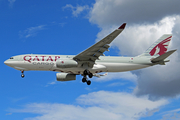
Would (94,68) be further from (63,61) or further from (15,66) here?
(15,66)

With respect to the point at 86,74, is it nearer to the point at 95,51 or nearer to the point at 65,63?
the point at 65,63

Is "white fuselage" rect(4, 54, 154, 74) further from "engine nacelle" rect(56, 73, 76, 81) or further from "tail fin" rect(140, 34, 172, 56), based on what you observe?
"engine nacelle" rect(56, 73, 76, 81)

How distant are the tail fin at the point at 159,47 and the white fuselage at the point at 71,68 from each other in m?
1.99

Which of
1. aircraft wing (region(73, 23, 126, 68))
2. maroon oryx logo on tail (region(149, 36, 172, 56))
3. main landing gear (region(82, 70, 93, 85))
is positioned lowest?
main landing gear (region(82, 70, 93, 85))

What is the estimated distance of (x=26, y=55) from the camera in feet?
124

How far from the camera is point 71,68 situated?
3678 cm

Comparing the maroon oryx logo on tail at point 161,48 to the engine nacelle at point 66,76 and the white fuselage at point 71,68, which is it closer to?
the white fuselage at point 71,68

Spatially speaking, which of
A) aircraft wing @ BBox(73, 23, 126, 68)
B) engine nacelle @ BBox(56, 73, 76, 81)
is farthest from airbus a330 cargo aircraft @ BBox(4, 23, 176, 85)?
engine nacelle @ BBox(56, 73, 76, 81)

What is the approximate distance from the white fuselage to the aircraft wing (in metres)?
1.48

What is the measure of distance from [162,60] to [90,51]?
37.8ft

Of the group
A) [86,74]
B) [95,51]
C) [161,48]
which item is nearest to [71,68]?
[86,74]

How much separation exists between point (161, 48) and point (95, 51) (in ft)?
42.2

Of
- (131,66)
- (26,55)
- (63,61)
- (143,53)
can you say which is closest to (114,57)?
(131,66)

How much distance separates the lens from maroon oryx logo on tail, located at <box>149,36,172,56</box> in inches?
1585
